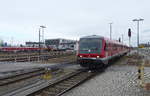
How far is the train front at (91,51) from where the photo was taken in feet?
53.0

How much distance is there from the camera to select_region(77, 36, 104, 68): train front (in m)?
16.1

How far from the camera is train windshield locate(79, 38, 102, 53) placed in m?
16.5

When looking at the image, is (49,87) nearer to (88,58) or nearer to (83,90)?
(83,90)

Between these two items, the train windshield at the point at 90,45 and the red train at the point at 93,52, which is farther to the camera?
the train windshield at the point at 90,45

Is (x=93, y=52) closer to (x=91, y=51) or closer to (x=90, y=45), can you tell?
(x=91, y=51)

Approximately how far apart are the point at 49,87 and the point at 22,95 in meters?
1.85

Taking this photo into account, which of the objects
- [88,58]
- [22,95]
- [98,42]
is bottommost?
[22,95]

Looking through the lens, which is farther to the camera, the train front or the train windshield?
the train windshield

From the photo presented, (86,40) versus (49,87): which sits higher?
(86,40)

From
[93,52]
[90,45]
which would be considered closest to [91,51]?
[93,52]

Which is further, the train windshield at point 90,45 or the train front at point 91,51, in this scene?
the train windshield at point 90,45

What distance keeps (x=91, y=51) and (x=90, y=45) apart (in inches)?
24.4

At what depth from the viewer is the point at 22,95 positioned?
8.19m

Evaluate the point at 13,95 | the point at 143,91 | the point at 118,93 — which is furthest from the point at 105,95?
the point at 13,95
